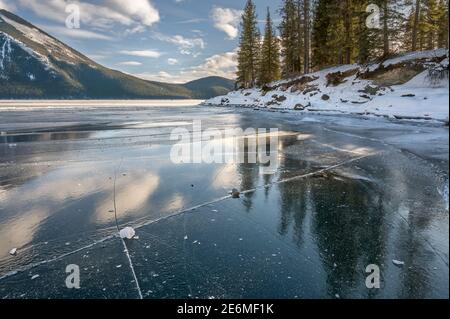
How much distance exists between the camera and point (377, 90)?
24422mm

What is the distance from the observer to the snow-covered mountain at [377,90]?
19453 mm

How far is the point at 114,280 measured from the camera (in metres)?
3.09

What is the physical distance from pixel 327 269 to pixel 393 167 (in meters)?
5.37

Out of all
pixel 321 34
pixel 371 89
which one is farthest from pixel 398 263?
pixel 321 34

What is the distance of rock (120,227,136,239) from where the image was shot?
4.01 m

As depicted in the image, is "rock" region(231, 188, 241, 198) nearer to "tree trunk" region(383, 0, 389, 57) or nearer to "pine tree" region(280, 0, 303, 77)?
"tree trunk" region(383, 0, 389, 57)

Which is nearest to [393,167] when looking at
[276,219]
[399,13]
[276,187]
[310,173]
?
[310,173]

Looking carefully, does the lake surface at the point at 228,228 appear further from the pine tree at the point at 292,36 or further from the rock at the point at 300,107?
the pine tree at the point at 292,36

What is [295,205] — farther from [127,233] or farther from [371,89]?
[371,89]

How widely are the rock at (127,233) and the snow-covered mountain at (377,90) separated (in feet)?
54.4

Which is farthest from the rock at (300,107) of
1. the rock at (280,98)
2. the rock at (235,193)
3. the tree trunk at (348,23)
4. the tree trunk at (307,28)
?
the rock at (235,193)

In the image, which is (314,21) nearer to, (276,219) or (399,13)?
(399,13)

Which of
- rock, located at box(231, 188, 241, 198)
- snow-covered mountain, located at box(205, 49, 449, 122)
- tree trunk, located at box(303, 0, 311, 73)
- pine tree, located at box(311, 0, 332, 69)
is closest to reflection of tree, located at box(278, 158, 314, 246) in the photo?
rock, located at box(231, 188, 241, 198)
